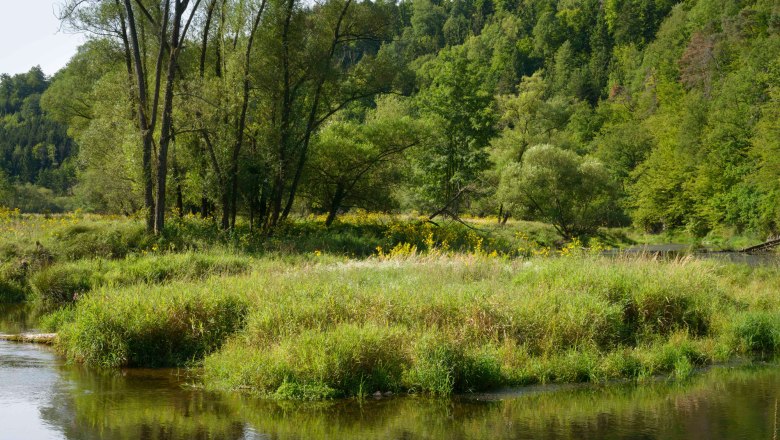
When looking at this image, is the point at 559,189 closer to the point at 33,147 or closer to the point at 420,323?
the point at 420,323

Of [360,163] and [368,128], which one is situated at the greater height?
[368,128]

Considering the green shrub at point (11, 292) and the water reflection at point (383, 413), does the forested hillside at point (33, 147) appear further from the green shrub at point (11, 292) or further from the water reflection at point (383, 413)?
the water reflection at point (383, 413)

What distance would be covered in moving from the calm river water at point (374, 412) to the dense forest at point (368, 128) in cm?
1511

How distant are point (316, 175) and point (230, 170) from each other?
511 centimetres

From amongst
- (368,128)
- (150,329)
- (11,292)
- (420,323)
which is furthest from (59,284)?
(368,128)

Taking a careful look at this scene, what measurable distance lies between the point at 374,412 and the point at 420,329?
2.61 meters

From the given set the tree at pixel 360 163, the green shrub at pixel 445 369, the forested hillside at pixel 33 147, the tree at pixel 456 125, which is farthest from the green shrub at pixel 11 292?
the forested hillside at pixel 33 147

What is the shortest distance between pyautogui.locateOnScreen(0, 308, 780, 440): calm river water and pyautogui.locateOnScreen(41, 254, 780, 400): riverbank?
0.48m

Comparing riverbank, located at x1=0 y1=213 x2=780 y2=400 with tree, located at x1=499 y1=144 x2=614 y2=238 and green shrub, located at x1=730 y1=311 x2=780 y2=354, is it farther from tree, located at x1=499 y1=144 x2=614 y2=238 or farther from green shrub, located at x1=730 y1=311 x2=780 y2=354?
tree, located at x1=499 y1=144 x2=614 y2=238

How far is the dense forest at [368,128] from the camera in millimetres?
28859

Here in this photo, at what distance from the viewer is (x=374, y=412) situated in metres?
10.5

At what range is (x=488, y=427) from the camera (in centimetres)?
980

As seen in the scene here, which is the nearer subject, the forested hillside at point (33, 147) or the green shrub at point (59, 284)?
the green shrub at point (59, 284)

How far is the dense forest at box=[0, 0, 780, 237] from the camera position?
94.7ft
